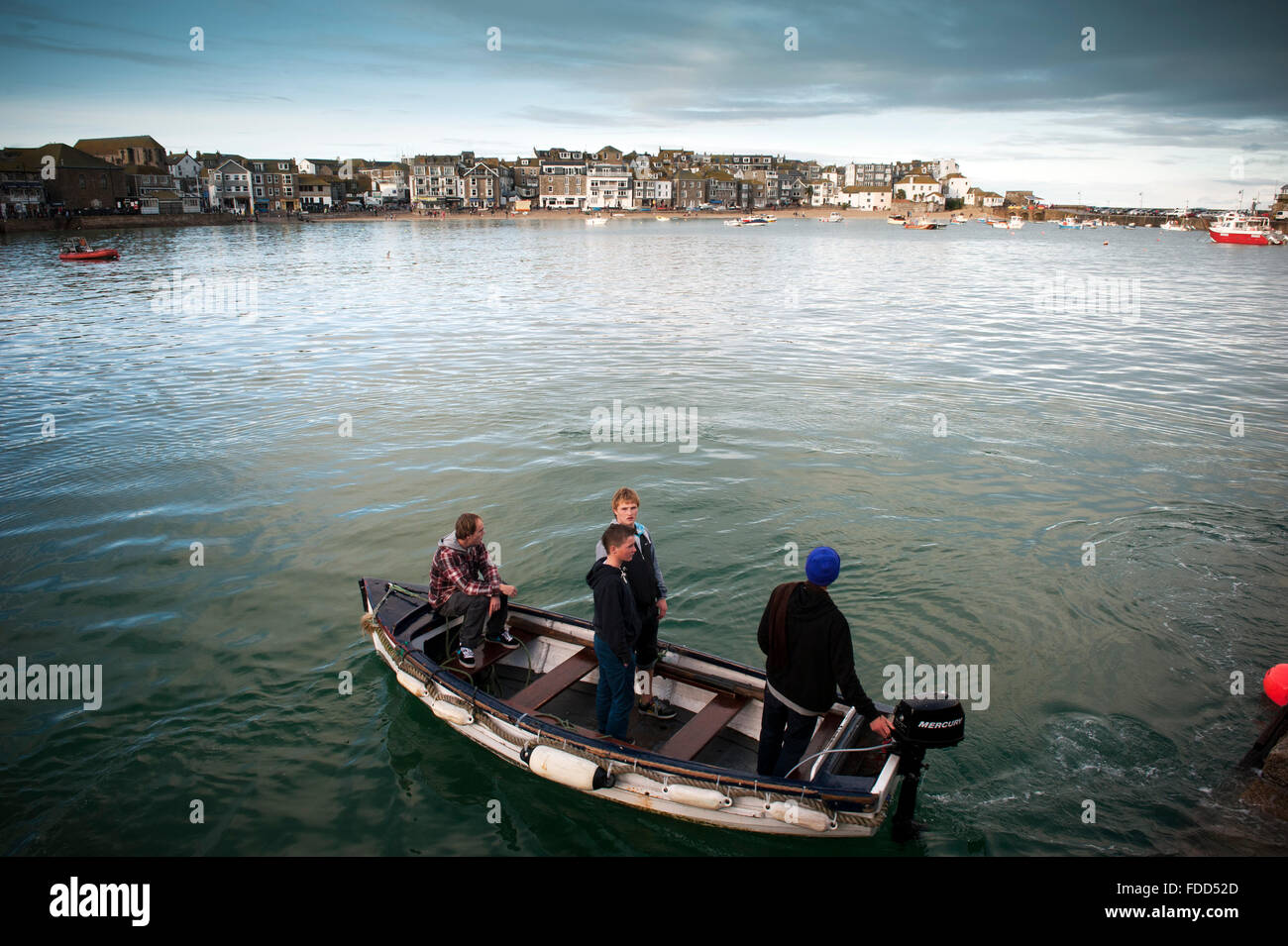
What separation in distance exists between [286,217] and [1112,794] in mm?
194022

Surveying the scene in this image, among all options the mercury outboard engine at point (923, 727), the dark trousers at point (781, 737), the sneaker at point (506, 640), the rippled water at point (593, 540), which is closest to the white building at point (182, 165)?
the rippled water at point (593, 540)

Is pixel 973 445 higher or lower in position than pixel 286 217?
lower

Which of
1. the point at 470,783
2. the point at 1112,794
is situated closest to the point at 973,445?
the point at 1112,794

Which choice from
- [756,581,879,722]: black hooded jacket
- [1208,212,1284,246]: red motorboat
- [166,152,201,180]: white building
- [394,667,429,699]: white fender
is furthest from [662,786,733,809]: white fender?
[166,152,201,180]: white building

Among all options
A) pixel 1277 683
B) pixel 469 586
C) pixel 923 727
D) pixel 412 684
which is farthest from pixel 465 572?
pixel 1277 683

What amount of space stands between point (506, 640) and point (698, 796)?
3.70 metres

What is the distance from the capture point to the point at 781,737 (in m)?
7.11

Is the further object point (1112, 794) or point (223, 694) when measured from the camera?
point (223, 694)

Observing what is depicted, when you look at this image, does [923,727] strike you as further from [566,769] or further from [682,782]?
[566,769]

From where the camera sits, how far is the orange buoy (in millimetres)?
9031

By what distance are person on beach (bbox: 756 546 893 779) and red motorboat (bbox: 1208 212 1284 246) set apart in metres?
167

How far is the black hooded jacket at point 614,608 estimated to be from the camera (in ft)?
23.1

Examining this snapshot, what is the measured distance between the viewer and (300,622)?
11.5 meters
